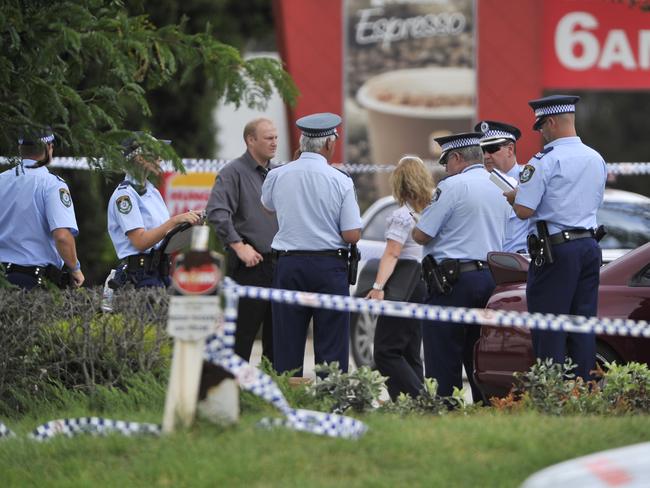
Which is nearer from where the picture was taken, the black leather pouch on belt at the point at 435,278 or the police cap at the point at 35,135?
the police cap at the point at 35,135

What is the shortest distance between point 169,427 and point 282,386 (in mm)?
1267

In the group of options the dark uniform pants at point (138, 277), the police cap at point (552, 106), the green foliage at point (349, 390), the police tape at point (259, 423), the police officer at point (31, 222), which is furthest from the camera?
the dark uniform pants at point (138, 277)

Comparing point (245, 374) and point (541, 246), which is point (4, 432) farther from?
point (541, 246)

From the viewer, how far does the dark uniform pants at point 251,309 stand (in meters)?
9.98

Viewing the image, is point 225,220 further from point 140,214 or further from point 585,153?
point 585,153

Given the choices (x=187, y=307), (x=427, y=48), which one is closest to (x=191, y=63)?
(x=187, y=307)

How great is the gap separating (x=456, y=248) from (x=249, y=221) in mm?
1644

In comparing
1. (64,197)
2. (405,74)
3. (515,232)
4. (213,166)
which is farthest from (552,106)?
(405,74)

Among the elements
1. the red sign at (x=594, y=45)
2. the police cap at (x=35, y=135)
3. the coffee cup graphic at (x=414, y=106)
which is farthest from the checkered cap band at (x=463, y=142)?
the red sign at (x=594, y=45)

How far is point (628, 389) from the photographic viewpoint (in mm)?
7473

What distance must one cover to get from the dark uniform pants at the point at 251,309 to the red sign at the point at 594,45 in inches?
454

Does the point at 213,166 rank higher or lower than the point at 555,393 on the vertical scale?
lower

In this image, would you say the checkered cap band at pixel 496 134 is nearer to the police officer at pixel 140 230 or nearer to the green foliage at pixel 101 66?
the police officer at pixel 140 230

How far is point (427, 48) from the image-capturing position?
67.7 feet
